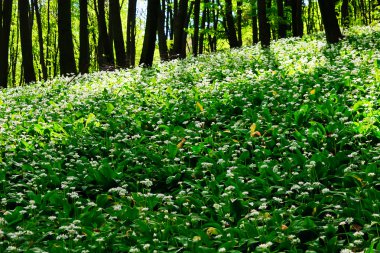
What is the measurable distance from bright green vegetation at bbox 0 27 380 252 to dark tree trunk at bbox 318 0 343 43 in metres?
3.30

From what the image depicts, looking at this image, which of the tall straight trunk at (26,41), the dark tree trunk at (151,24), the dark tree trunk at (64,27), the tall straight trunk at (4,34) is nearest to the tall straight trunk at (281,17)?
the dark tree trunk at (151,24)

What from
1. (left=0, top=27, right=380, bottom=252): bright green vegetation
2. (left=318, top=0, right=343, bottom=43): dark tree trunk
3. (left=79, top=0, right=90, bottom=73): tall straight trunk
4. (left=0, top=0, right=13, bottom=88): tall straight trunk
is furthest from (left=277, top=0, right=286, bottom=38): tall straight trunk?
(left=0, top=0, right=13, bottom=88): tall straight trunk

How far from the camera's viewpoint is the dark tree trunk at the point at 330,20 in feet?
44.3

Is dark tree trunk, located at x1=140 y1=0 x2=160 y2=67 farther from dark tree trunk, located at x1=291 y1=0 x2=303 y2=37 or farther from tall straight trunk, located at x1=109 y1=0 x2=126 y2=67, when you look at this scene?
dark tree trunk, located at x1=291 y1=0 x2=303 y2=37

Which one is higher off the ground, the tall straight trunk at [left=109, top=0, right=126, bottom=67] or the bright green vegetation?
the tall straight trunk at [left=109, top=0, right=126, bottom=67]

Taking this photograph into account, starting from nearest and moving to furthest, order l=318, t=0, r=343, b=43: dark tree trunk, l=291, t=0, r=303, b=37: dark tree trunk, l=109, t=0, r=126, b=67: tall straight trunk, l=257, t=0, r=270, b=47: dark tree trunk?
1. l=318, t=0, r=343, b=43: dark tree trunk
2. l=257, t=0, r=270, b=47: dark tree trunk
3. l=109, t=0, r=126, b=67: tall straight trunk
4. l=291, t=0, r=303, b=37: dark tree trunk

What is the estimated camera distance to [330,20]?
13.8 meters

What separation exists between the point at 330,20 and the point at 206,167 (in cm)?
962

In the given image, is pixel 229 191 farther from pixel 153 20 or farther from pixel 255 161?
pixel 153 20

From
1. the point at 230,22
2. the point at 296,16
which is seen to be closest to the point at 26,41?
the point at 230,22

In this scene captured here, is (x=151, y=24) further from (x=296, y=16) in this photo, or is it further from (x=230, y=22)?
(x=296, y=16)

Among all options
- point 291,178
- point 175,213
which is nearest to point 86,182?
point 175,213

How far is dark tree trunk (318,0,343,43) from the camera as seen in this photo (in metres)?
13.5

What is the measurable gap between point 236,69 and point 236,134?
16.6 feet
